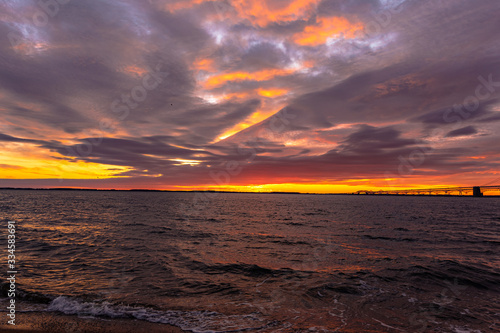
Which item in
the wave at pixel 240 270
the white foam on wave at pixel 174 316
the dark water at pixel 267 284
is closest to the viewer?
the white foam on wave at pixel 174 316

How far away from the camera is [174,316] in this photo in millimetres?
10211

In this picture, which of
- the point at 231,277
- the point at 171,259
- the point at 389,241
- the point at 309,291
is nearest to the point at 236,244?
the point at 171,259

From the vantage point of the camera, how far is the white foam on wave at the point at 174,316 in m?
9.45

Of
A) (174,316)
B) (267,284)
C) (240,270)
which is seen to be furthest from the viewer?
(240,270)

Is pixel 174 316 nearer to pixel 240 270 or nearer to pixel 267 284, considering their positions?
pixel 267 284

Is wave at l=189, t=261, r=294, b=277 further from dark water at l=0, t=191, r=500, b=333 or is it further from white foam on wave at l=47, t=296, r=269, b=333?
white foam on wave at l=47, t=296, r=269, b=333

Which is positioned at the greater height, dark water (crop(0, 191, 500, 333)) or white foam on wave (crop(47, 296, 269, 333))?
white foam on wave (crop(47, 296, 269, 333))

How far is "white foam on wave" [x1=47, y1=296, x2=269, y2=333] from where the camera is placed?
9.45 m

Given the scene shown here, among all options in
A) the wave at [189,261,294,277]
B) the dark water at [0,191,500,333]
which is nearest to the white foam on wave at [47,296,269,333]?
the dark water at [0,191,500,333]

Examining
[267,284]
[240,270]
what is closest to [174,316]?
[267,284]

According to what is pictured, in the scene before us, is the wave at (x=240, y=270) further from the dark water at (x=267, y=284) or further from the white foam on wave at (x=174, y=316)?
the white foam on wave at (x=174, y=316)

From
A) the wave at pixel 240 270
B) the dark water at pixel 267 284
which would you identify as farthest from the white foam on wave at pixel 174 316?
the wave at pixel 240 270

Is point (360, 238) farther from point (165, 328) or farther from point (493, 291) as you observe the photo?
point (165, 328)

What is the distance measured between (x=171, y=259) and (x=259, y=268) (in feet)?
23.6
